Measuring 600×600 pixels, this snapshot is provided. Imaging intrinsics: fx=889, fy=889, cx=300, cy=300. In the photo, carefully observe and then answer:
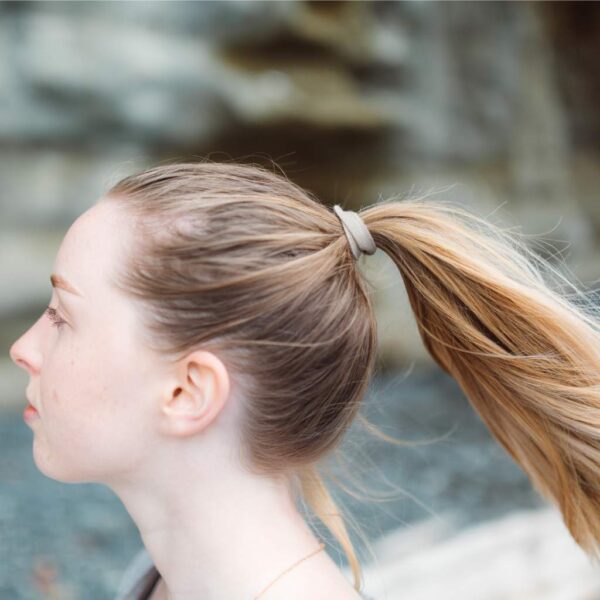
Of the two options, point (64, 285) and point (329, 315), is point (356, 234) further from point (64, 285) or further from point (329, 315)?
point (64, 285)

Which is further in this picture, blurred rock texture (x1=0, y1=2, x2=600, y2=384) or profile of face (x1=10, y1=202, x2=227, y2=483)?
blurred rock texture (x1=0, y1=2, x2=600, y2=384)

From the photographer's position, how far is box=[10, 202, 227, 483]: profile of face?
1.02 m

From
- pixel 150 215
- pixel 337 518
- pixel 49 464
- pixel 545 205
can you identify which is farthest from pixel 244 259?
pixel 545 205

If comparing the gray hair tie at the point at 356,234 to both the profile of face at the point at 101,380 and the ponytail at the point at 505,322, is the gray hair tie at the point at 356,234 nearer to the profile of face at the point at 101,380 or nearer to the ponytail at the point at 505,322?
the ponytail at the point at 505,322

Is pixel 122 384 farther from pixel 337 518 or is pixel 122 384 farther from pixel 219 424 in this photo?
pixel 337 518

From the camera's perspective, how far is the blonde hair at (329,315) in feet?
3.29

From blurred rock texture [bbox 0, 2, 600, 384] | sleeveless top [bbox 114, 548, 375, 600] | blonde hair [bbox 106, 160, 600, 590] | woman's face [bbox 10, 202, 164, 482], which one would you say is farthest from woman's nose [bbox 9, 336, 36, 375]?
blurred rock texture [bbox 0, 2, 600, 384]

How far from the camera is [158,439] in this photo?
1.04m

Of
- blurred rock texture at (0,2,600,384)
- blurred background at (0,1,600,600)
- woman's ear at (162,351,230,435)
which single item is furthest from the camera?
blurred rock texture at (0,2,600,384)

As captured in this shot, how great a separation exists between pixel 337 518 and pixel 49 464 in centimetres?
45

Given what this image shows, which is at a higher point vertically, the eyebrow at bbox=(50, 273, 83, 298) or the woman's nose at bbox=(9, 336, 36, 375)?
the eyebrow at bbox=(50, 273, 83, 298)

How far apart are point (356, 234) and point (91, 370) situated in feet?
1.16

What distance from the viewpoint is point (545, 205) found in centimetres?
426

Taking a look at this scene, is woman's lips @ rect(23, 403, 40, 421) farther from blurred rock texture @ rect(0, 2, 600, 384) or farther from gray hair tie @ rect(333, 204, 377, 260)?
blurred rock texture @ rect(0, 2, 600, 384)
